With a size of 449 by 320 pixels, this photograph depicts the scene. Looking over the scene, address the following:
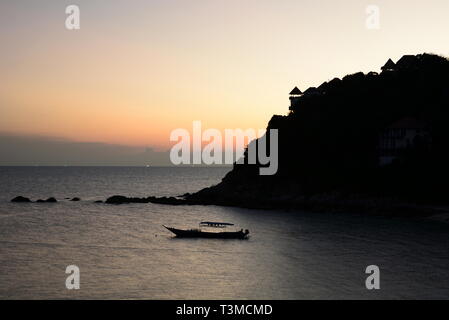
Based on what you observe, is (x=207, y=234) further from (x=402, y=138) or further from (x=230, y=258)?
(x=402, y=138)

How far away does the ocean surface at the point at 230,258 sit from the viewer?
3569cm

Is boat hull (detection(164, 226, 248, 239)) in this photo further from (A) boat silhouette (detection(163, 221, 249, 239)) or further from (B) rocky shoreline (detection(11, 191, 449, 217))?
(B) rocky shoreline (detection(11, 191, 449, 217))

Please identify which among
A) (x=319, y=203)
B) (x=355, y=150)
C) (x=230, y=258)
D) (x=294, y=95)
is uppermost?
(x=294, y=95)

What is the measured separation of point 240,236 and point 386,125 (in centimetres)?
5744

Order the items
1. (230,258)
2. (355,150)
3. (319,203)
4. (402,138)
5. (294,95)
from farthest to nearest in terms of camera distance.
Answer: (294,95)
(355,150)
(402,138)
(319,203)
(230,258)

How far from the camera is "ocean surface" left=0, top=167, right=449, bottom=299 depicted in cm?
3569

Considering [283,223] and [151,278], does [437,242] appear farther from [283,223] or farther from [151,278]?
[151,278]

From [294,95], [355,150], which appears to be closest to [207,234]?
[355,150]

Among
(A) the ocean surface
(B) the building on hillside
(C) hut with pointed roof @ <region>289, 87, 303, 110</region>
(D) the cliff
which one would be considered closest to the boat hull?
(A) the ocean surface

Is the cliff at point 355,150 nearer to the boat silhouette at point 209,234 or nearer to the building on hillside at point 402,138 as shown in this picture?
the building on hillside at point 402,138

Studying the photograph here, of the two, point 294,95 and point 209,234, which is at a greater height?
point 294,95

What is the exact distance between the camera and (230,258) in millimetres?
48344

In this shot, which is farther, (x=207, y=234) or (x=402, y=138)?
(x=402, y=138)

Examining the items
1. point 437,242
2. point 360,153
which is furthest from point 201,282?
point 360,153
